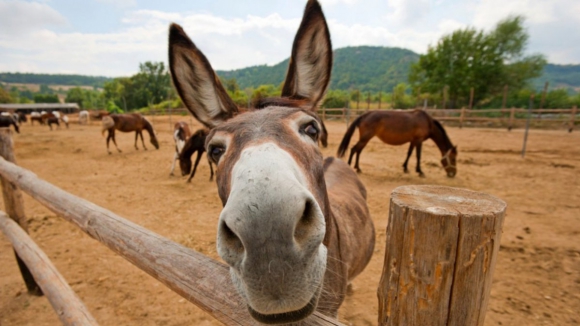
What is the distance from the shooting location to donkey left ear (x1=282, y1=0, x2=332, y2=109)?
206 centimetres

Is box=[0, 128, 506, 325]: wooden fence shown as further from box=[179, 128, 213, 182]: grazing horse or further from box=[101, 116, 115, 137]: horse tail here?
box=[101, 116, 115, 137]: horse tail

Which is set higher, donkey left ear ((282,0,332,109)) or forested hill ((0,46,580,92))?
forested hill ((0,46,580,92))

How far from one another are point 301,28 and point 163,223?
5465 mm

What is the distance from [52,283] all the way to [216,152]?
2.35 meters

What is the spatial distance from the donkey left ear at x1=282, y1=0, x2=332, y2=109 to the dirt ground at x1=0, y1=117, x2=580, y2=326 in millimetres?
2730

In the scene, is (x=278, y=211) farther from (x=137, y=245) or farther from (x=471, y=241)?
(x=137, y=245)

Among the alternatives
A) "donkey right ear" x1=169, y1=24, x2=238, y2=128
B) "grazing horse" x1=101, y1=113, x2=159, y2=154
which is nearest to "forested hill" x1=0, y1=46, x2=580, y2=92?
"grazing horse" x1=101, y1=113, x2=159, y2=154

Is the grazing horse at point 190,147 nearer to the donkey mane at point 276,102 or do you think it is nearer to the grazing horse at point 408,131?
the grazing horse at point 408,131

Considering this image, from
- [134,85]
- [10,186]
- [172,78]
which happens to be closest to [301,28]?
[172,78]

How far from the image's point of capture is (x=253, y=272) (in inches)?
35.9

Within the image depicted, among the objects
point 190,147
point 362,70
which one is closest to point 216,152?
point 190,147

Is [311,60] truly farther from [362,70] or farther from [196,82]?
[362,70]

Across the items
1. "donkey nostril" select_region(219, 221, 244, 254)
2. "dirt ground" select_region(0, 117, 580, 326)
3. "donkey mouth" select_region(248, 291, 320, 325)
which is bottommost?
"dirt ground" select_region(0, 117, 580, 326)

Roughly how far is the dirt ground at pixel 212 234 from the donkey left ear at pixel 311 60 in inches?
107
